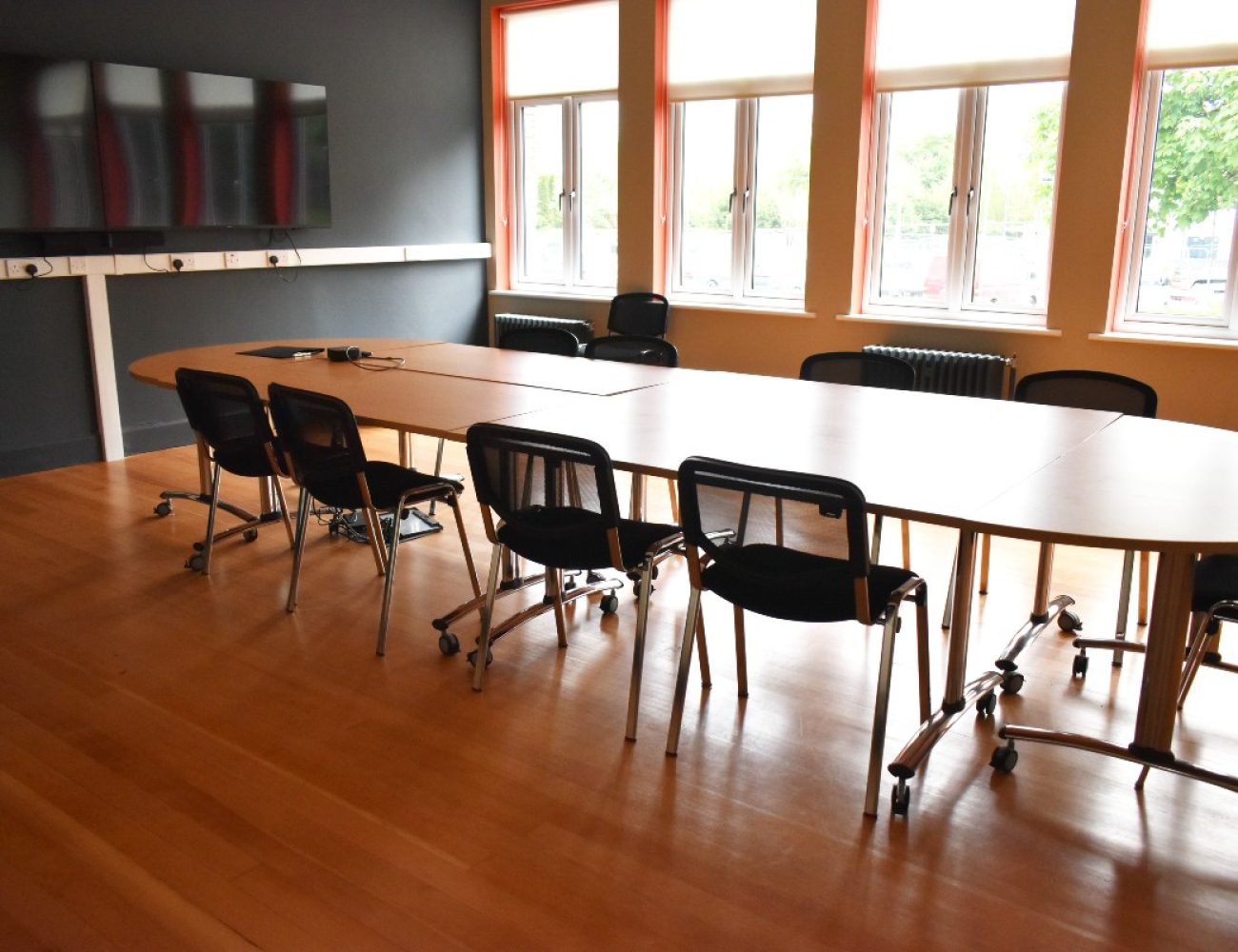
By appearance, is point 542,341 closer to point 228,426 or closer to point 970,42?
point 228,426

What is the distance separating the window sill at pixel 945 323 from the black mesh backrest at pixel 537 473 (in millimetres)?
3761

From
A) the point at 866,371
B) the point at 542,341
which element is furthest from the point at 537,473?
the point at 542,341

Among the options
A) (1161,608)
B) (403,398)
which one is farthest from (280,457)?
(1161,608)

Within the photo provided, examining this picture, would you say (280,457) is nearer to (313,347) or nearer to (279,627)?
(279,627)

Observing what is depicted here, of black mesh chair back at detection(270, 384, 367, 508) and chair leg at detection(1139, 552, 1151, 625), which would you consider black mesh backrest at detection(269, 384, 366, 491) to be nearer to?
black mesh chair back at detection(270, 384, 367, 508)

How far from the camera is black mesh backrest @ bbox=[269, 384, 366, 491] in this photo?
332 centimetres

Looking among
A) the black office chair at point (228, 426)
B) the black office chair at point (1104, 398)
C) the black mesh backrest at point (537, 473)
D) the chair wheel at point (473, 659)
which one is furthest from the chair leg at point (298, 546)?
the black office chair at point (1104, 398)

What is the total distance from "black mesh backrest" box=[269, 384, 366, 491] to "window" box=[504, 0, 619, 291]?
4.39 meters

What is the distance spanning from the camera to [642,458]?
294cm

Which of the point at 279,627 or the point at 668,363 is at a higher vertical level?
the point at 668,363

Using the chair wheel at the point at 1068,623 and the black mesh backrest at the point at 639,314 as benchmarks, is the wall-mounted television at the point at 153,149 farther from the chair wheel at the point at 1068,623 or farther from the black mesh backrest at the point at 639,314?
the chair wheel at the point at 1068,623

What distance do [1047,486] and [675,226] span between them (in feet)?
16.5

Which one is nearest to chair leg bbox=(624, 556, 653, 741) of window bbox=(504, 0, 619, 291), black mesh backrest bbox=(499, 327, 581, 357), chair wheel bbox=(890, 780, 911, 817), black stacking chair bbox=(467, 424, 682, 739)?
black stacking chair bbox=(467, 424, 682, 739)

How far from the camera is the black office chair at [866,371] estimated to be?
13.8 ft
